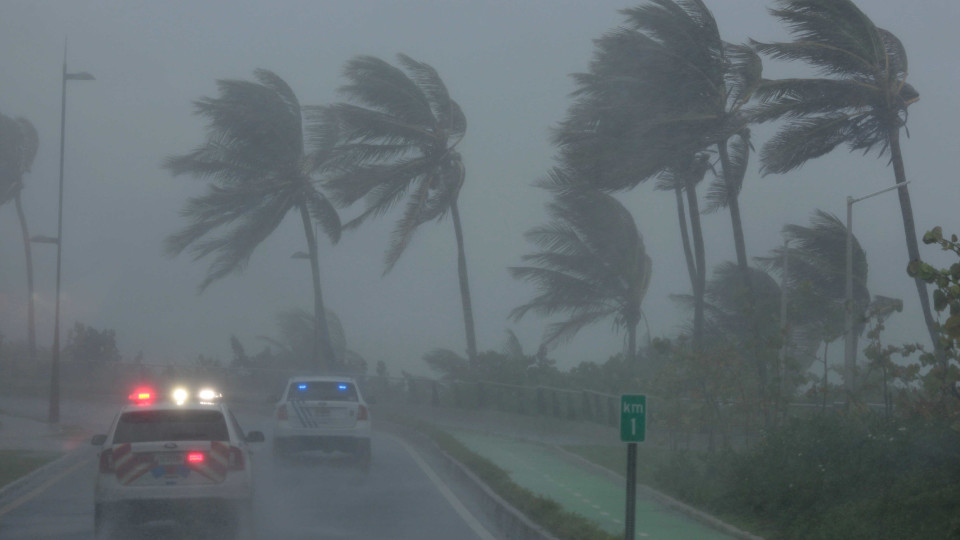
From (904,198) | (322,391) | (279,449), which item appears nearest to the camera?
(279,449)

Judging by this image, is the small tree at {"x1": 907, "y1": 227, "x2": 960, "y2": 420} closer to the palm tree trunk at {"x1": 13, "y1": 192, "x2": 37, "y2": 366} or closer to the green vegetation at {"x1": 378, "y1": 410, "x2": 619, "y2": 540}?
the green vegetation at {"x1": 378, "y1": 410, "x2": 619, "y2": 540}

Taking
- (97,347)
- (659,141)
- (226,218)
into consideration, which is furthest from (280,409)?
(97,347)

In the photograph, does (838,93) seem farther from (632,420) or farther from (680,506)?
(632,420)

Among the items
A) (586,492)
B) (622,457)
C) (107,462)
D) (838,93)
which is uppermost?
(838,93)

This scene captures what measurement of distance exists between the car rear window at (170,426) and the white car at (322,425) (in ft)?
25.5

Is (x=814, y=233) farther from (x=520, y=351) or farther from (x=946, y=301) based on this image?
(x=946, y=301)

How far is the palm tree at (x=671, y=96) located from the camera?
2519 cm

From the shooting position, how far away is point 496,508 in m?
13.8

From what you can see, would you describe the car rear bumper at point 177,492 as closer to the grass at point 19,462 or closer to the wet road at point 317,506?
the wet road at point 317,506

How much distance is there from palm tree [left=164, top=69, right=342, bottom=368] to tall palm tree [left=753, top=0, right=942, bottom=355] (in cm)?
1935

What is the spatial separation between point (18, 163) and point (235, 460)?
44256mm

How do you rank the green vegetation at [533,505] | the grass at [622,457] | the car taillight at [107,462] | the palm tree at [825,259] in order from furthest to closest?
the palm tree at [825,259]
the grass at [622,457]
the car taillight at [107,462]
the green vegetation at [533,505]

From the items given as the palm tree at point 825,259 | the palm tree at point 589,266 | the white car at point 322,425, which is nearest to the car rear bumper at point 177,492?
the white car at point 322,425

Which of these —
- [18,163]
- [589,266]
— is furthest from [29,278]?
[589,266]
